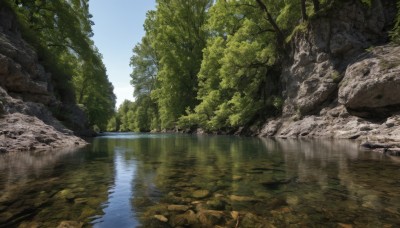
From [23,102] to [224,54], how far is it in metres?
22.9

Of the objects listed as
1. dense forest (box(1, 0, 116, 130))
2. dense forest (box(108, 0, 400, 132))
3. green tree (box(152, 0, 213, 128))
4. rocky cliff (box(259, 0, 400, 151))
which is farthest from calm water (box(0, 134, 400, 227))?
green tree (box(152, 0, 213, 128))

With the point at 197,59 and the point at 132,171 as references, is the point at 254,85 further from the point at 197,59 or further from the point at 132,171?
the point at 132,171

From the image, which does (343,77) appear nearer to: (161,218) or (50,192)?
(161,218)

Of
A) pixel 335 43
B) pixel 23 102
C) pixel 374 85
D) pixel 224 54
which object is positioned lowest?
pixel 23 102

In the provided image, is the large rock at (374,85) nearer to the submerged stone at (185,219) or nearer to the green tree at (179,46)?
the submerged stone at (185,219)

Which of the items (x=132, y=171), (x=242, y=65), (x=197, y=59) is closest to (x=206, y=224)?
(x=132, y=171)

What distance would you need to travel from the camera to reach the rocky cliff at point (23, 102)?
15.0 metres

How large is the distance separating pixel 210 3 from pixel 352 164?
145 ft

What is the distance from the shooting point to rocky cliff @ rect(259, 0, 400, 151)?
66.1ft

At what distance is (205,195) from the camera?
5.94m

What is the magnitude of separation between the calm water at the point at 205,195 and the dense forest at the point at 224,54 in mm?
16131

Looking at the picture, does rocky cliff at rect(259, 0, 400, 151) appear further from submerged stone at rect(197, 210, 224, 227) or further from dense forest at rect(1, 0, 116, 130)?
dense forest at rect(1, 0, 116, 130)

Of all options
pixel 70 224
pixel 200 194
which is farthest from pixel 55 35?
pixel 70 224

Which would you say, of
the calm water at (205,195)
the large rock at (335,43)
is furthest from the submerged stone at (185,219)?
the large rock at (335,43)
